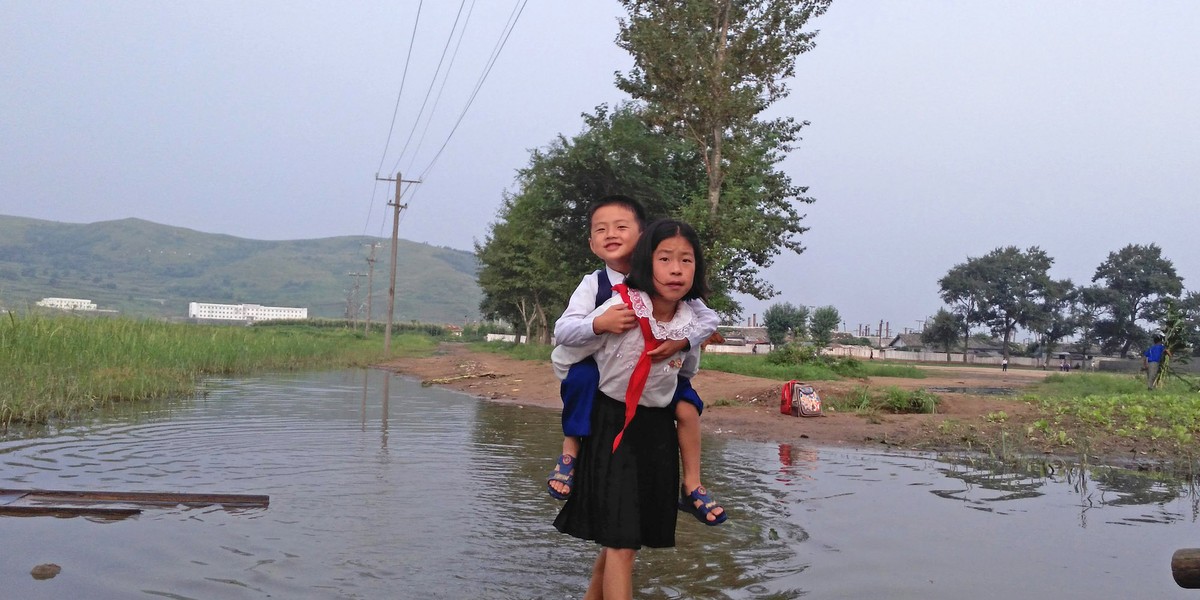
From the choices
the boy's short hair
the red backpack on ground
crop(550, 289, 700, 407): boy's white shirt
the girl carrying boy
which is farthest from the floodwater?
the red backpack on ground

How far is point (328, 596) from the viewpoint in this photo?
406 centimetres

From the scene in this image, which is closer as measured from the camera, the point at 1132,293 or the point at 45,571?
the point at 45,571

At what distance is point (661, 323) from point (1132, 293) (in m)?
92.8

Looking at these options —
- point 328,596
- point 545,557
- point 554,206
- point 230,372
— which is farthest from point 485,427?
point 554,206

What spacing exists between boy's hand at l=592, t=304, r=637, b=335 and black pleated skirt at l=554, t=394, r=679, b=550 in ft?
1.12

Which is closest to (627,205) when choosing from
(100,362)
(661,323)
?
(661,323)

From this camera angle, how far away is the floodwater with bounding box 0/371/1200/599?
4367 millimetres

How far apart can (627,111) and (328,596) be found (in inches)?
1024

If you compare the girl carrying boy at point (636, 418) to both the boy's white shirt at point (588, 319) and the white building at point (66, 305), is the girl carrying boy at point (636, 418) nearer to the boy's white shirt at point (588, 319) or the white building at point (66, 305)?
the boy's white shirt at point (588, 319)

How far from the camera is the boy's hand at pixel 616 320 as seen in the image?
324 centimetres

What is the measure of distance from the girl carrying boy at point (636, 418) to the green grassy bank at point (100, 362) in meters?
7.96

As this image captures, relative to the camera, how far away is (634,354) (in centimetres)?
338

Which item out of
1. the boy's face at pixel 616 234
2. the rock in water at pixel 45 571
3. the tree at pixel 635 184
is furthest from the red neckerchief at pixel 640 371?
the tree at pixel 635 184

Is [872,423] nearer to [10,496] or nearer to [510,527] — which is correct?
[510,527]
